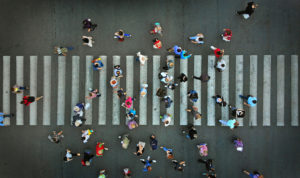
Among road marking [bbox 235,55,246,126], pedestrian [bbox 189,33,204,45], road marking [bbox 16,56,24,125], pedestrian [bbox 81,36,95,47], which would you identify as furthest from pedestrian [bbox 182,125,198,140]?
road marking [bbox 16,56,24,125]

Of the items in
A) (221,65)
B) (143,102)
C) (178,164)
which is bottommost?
(178,164)

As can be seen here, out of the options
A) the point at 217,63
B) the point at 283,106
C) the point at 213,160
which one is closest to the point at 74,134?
the point at 213,160

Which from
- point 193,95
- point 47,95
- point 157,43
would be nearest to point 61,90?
point 47,95

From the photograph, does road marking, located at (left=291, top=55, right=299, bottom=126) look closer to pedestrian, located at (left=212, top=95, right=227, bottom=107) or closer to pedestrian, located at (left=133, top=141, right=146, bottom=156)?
pedestrian, located at (left=212, top=95, right=227, bottom=107)

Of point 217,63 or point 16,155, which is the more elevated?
point 217,63

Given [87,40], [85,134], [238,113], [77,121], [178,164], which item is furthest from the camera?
[178,164]

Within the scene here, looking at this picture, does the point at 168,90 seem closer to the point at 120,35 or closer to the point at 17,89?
the point at 120,35

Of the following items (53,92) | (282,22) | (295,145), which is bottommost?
(295,145)

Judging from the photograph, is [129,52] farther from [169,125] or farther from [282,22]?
[282,22]
